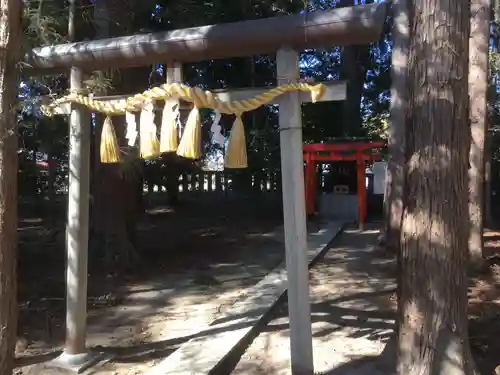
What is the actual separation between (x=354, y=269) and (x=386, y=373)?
4579mm

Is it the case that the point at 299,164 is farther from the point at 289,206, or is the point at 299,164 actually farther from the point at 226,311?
the point at 226,311

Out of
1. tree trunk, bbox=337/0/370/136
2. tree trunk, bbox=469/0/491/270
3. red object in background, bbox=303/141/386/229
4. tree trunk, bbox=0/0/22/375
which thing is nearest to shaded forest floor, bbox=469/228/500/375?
tree trunk, bbox=469/0/491/270

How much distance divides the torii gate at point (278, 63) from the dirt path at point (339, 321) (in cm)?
92

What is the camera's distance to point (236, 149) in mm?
4297

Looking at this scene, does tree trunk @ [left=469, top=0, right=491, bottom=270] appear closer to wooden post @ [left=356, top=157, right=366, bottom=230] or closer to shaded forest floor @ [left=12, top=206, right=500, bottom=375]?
shaded forest floor @ [left=12, top=206, right=500, bottom=375]

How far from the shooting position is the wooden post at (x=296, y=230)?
4211 millimetres

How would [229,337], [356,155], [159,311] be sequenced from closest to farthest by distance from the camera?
[229,337] → [159,311] → [356,155]

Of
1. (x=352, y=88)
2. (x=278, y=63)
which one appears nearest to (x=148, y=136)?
(x=278, y=63)

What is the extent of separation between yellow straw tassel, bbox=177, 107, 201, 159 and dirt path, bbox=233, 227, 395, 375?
2.07m

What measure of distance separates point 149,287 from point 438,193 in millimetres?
5675

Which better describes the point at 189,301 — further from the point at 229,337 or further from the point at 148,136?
the point at 148,136

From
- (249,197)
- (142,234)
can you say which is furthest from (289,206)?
(249,197)

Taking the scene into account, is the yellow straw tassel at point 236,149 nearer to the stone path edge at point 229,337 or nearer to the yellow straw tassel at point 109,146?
the yellow straw tassel at point 109,146

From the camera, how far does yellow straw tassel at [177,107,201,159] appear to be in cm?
414
